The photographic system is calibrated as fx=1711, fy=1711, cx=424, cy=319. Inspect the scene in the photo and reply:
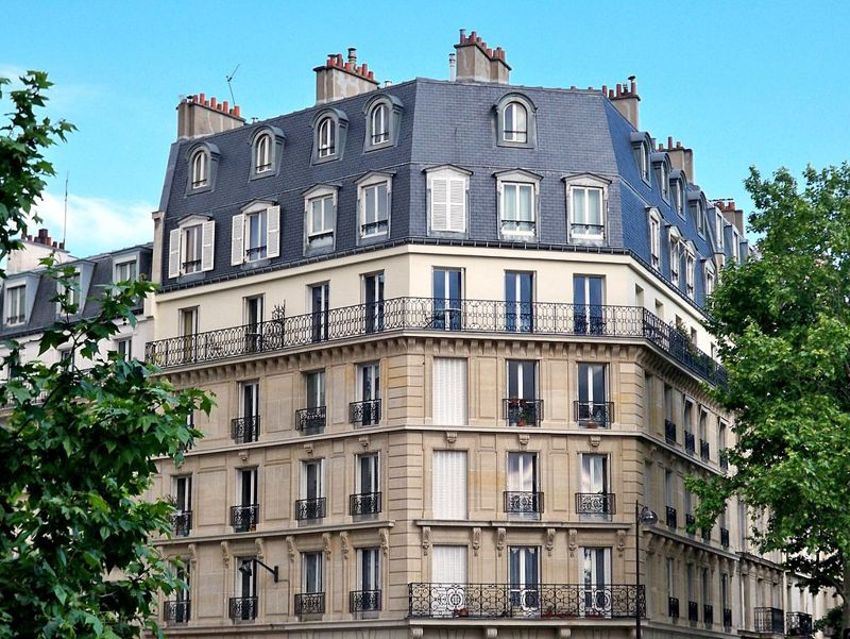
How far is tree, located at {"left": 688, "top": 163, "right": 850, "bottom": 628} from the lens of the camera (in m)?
38.9

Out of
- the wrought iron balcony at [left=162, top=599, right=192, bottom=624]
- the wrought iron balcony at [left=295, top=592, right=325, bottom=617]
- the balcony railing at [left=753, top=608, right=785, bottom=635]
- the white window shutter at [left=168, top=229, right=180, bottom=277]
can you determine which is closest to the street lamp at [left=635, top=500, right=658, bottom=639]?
the wrought iron balcony at [left=295, top=592, right=325, bottom=617]

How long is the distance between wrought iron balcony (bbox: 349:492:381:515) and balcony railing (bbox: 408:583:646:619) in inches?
90.7

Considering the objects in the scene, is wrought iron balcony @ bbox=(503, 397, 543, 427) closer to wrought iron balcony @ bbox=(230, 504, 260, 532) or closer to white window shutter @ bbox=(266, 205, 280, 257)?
wrought iron balcony @ bbox=(230, 504, 260, 532)

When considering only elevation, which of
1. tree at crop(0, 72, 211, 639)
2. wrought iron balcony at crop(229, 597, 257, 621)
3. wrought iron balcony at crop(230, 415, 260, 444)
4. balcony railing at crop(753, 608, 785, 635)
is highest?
wrought iron balcony at crop(230, 415, 260, 444)

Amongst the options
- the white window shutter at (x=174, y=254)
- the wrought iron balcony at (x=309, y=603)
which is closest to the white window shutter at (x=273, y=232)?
the white window shutter at (x=174, y=254)

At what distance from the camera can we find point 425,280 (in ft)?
144

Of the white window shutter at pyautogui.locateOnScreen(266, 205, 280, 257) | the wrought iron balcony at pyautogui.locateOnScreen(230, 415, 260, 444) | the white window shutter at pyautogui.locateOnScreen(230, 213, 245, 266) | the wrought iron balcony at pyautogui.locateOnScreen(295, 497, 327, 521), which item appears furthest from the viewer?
the white window shutter at pyautogui.locateOnScreen(230, 213, 245, 266)

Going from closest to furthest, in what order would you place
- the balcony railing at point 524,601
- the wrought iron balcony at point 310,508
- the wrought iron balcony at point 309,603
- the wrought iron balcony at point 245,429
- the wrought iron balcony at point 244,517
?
the balcony railing at point 524,601, the wrought iron balcony at point 309,603, the wrought iron balcony at point 310,508, the wrought iron balcony at point 244,517, the wrought iron balcony at point 245,429

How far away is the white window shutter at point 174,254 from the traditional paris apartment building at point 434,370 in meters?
0.06

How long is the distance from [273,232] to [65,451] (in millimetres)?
28585

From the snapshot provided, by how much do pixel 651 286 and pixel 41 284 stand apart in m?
20.1

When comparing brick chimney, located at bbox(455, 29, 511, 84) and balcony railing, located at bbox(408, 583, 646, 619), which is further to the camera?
brick chimney, located at bbox(455, 29, 511, 84)

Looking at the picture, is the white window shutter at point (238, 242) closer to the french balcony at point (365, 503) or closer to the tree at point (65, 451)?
the french balcony at point (365, 503)

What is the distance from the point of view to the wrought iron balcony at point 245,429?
152 feet
